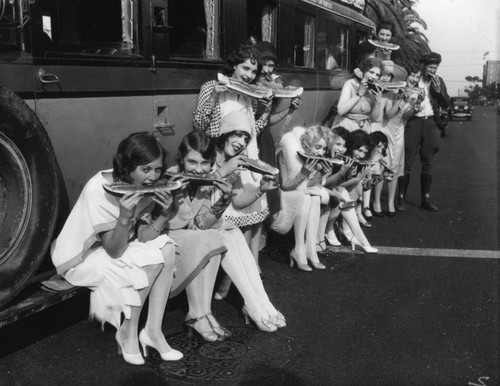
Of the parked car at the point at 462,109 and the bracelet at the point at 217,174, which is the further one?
the parked car at the point at 462,109

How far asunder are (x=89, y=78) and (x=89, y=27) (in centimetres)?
38

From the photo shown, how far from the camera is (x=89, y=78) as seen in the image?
3.92 m

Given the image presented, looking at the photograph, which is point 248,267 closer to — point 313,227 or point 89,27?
point 313,227

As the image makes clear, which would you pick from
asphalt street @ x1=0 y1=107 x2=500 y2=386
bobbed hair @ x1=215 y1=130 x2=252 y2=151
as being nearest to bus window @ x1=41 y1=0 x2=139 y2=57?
bobbed hair @ x1=215 y1=130 x2=252 y2=151

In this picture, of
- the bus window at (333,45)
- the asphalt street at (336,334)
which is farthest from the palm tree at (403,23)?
the asphalt street at (336,334)

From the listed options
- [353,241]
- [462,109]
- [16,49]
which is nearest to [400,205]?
[353,241]

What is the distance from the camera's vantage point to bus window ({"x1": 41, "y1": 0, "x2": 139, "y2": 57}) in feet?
12.1

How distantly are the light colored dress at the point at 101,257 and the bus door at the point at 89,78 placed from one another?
46cm

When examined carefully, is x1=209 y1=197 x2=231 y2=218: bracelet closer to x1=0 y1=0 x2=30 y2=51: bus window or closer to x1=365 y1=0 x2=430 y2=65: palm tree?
x1=0 y1=0 x2=30 y2=51: bus window

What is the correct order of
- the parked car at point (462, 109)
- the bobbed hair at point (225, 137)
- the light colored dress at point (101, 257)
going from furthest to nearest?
the parked car at point (462, 109)
the bobbed hair at point (225, 137)
the light colored dress at point (101, 257)

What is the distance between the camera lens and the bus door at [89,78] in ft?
12.0

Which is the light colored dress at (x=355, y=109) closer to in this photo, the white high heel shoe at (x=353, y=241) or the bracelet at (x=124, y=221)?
the white high heel shoe at (x=353, y=241)

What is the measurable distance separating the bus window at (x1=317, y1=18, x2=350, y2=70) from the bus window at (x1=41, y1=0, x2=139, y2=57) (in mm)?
4028

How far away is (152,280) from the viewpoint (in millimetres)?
3584
